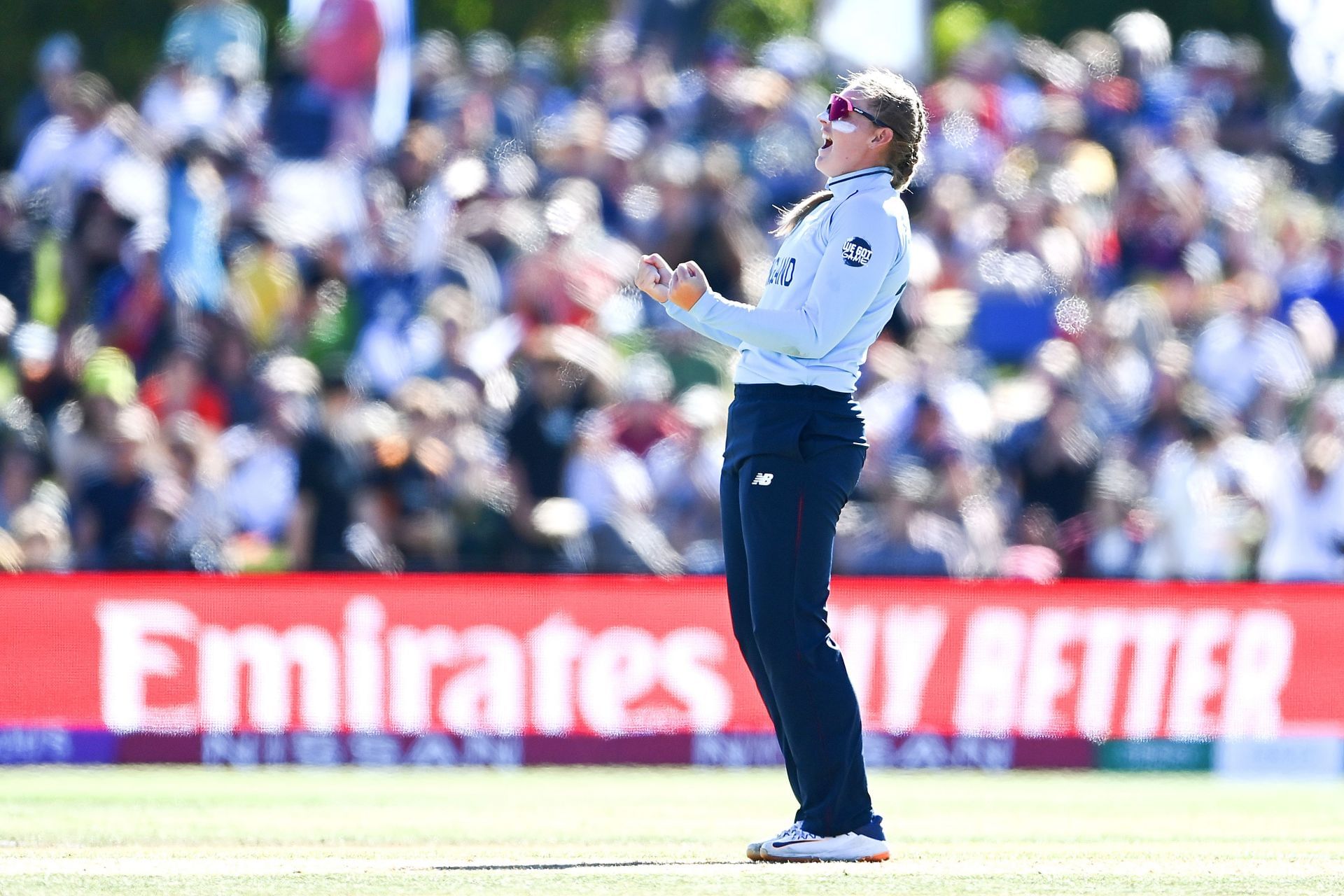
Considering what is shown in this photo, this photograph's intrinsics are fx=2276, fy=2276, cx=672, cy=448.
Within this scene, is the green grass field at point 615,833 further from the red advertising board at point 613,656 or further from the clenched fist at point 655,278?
the clenched fist at point 655,278

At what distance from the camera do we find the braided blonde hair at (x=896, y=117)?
20.3 feet

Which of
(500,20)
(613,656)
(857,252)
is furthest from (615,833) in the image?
(500,20)

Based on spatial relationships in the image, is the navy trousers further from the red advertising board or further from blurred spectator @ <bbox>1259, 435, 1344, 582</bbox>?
blurred spectator @ <bbox>1259, 435, 1344, 582</bbox>

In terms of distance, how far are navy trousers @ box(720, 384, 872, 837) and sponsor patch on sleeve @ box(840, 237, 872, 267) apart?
0.36 meters

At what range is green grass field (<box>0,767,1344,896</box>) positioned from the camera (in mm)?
5797

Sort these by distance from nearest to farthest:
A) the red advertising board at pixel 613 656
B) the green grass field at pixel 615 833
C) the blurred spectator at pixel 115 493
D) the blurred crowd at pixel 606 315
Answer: the green grass field at pixel 615 833
the red advertising board at pixel 613 656
the blurred spectator at pixel 115 493
the blurred crowd at pixel 606 315

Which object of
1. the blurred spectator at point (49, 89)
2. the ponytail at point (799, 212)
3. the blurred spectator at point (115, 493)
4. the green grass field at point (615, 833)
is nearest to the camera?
the green grass field at point (615, 833)

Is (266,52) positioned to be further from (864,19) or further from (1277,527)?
(1277,527)

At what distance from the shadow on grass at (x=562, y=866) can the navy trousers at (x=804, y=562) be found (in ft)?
1.07

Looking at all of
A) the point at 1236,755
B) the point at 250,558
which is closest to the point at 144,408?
the point at 250,558

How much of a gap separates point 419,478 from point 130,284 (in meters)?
3.11

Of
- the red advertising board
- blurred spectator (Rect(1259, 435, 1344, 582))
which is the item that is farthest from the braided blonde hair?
blurred spectator (Rect(1259, 435, 1344, 582))

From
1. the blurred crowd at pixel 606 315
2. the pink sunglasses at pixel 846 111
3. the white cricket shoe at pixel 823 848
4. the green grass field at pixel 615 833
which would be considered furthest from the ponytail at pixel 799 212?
the blurred crowd at pixel 606 315

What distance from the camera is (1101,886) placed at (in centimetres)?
580
